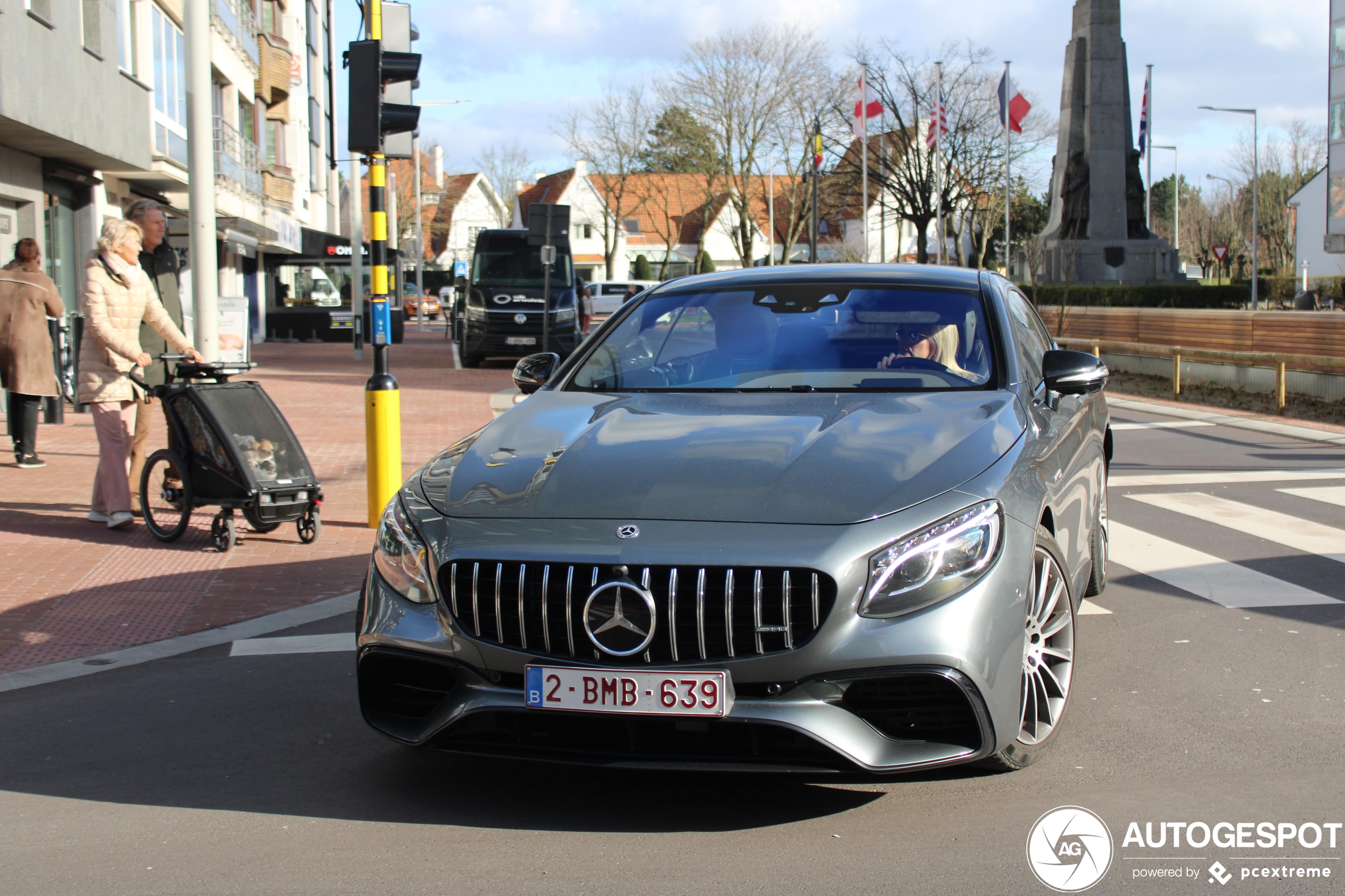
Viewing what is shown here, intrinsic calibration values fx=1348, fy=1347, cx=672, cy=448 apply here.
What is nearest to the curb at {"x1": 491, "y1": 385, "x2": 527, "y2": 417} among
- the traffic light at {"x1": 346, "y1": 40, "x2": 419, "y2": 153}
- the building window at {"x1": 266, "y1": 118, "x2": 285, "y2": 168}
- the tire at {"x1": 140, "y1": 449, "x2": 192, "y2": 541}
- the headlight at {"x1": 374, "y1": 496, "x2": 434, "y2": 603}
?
the traffic light at {"x1": 346, "y1": 40, "x2": 419, "y2": 153}

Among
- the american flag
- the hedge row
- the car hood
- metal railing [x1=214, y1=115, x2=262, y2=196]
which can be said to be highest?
the american flag

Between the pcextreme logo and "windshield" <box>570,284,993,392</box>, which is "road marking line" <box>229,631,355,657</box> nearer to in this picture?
"windshield" <box>570,284,993,392</box>

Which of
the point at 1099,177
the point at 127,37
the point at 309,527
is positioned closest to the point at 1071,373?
the point at 309,527

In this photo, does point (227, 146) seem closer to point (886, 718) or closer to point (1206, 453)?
point (1206, 453)

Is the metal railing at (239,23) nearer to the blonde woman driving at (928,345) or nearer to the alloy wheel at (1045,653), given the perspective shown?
the blonde woman driving at (928,345)

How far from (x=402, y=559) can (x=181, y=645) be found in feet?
8.62

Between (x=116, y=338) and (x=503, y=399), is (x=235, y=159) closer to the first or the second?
(x=503, y=399)

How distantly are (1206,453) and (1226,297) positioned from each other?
25434mm

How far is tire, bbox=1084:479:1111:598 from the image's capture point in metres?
6.19

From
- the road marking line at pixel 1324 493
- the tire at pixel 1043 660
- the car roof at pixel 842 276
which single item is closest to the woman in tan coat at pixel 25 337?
the car roof at pixel 842 276

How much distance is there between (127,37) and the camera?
20.1 meters

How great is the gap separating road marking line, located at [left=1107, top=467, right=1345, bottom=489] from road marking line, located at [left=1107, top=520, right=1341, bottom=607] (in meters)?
2.54

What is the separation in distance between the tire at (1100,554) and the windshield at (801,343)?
1.62 metres

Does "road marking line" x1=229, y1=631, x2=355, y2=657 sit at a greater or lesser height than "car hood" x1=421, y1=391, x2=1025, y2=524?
lesser
